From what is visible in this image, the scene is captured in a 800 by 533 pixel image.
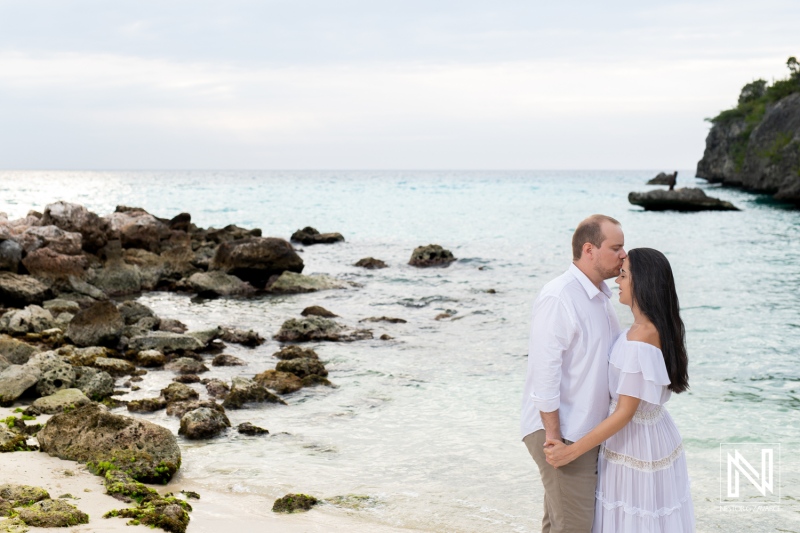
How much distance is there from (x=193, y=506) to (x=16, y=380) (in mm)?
4480

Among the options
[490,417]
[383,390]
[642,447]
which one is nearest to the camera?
[642,447]

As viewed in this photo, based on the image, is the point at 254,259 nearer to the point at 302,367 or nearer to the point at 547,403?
the point at 302,367

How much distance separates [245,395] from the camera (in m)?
Result: 10.2

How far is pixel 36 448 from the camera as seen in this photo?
25.4ft

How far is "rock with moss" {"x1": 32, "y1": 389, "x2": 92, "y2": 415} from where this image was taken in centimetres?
925

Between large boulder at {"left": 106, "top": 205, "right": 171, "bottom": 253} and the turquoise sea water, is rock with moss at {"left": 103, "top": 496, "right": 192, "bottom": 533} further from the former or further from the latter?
large boulder at {"left": 106, "top": 205, "right": 171, "bottom": 253}

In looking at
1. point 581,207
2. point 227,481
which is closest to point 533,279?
point 227,481

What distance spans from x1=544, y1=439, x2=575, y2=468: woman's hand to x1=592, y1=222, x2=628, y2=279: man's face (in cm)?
89

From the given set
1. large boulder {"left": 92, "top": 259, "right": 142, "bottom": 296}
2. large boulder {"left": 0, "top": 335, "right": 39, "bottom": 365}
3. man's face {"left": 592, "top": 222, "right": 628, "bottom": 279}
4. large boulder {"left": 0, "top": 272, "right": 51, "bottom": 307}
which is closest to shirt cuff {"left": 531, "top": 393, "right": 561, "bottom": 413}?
man's face {"left": 592, "top": 222, "right": 628, "bottom": 279}

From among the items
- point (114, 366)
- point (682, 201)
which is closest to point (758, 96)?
point (682, 201)

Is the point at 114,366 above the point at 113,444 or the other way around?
the other way around

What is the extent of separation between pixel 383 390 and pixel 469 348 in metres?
3.37

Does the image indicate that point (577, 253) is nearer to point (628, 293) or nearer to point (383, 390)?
point (628, 293)

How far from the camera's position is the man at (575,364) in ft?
12.9
